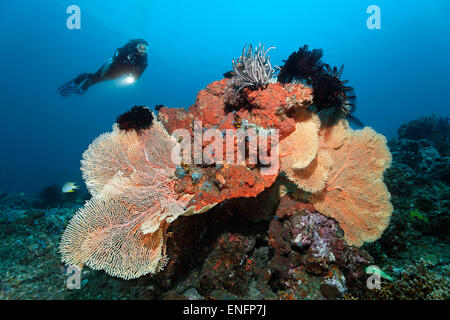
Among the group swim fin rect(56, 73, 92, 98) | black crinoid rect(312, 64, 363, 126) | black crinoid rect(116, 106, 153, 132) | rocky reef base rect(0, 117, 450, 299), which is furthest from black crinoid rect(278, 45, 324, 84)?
swim fin rect(56, 73, 92, 98)

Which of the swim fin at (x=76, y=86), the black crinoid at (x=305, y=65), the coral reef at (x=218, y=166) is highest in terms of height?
the swim fin at (x=76, y=86)

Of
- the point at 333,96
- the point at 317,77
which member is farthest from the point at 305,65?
the point at 333,96

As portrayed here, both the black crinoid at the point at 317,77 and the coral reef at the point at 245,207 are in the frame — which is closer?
the coral reef at the point at 245,207

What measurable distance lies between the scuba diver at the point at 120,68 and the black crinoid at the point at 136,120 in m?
3.51

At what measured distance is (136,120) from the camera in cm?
383

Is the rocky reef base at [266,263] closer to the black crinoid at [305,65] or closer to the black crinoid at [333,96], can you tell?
the black crinoid at [333,96]

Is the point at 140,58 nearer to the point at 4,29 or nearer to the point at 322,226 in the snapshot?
the point at 322,226

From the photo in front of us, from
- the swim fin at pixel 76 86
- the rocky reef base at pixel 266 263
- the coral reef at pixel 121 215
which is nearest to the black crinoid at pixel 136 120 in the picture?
the coral reef at pixel 121 215

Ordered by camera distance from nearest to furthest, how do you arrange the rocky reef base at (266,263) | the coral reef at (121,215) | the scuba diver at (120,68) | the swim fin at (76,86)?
the coral reef at (121,215), the rocky reef base at (266,263), the scuba diver at (120,68), the swim fin at (76,86)

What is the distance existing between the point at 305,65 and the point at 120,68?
5895mm

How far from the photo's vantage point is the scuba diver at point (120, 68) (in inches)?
249

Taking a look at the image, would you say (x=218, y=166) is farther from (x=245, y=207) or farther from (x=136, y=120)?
(x=136, y=120)

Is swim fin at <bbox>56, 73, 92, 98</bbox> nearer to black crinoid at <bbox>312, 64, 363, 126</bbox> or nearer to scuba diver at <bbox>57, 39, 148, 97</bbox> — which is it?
scuba diver at <bbox>57, 39, 148, 97</bbox>

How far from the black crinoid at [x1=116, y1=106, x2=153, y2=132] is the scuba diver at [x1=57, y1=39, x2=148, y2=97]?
3.51 m
